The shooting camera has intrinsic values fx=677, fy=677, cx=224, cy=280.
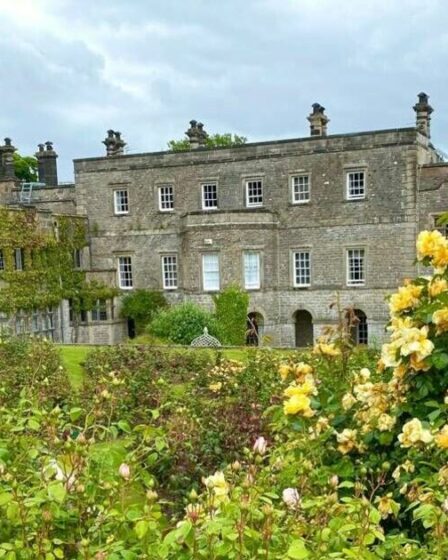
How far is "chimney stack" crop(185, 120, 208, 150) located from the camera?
36000 millimetres

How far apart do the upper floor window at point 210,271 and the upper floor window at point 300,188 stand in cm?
480

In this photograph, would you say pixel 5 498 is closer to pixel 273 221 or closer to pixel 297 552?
pixel 297 552

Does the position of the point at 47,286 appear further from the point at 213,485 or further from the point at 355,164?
the point at 213,485

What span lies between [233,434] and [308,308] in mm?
24057

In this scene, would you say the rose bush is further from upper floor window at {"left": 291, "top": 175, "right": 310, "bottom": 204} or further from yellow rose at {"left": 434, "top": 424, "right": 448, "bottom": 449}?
upper floor window at {"left": 291, "top": 175, "right": 310, "bottom": 204}

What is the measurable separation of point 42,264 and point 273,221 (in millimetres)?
11334

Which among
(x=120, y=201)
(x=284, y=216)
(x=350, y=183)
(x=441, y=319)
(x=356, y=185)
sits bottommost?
(x=441, y=319)

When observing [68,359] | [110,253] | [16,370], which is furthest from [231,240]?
[16,370]

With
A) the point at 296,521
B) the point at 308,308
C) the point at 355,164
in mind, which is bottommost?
the point at 308,308

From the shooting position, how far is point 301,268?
33.0 metres

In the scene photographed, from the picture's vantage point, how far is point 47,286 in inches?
1280

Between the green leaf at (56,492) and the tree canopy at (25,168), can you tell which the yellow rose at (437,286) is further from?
the tree canopy at (25,168)

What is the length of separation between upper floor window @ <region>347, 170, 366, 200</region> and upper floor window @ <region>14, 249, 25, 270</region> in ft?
50.7

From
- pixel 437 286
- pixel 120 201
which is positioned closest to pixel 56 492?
pixel 437 286
